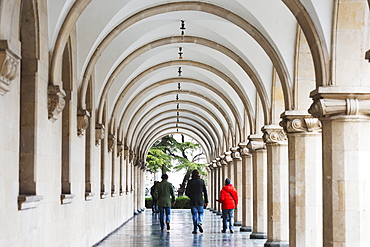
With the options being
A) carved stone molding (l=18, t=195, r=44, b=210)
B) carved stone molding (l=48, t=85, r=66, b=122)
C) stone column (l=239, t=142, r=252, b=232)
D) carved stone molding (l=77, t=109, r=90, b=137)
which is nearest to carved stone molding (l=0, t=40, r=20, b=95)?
carved stone molding (l=18, t=195, r=44, b=210)

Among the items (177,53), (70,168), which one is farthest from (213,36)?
(70,168)

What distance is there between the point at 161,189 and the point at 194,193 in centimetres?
137

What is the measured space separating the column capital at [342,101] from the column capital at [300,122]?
2.55 metres

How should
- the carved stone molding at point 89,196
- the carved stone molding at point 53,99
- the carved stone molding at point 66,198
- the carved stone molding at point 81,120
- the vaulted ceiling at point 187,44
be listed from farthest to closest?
the carved stone molding at point 89,196 → the carved stone molding at point 81,120 → the carved stone molding at point 66,198 → the vaulted ceiling at point 187,44 → the carved stone molding at point 53,99

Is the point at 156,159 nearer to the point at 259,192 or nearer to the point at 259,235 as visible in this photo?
the point at 259,192

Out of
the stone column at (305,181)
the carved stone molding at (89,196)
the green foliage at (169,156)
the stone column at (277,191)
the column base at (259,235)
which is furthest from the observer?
the green foliage at (169,156)

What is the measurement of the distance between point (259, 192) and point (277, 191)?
2.34 metres

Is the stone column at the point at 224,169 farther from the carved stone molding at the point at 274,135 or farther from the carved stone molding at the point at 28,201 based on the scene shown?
the carved stone molding at the point at 28,201

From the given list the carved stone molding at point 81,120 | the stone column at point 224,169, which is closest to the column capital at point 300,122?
the carved stone molding at point 81,120

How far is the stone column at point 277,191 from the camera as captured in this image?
13.2 meters

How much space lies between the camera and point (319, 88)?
8438 millimetres

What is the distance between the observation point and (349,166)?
27.0ft

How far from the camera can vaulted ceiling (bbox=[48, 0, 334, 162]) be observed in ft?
31.1

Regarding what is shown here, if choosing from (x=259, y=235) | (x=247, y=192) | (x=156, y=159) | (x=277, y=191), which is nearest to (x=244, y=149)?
(x=247, y=192)
